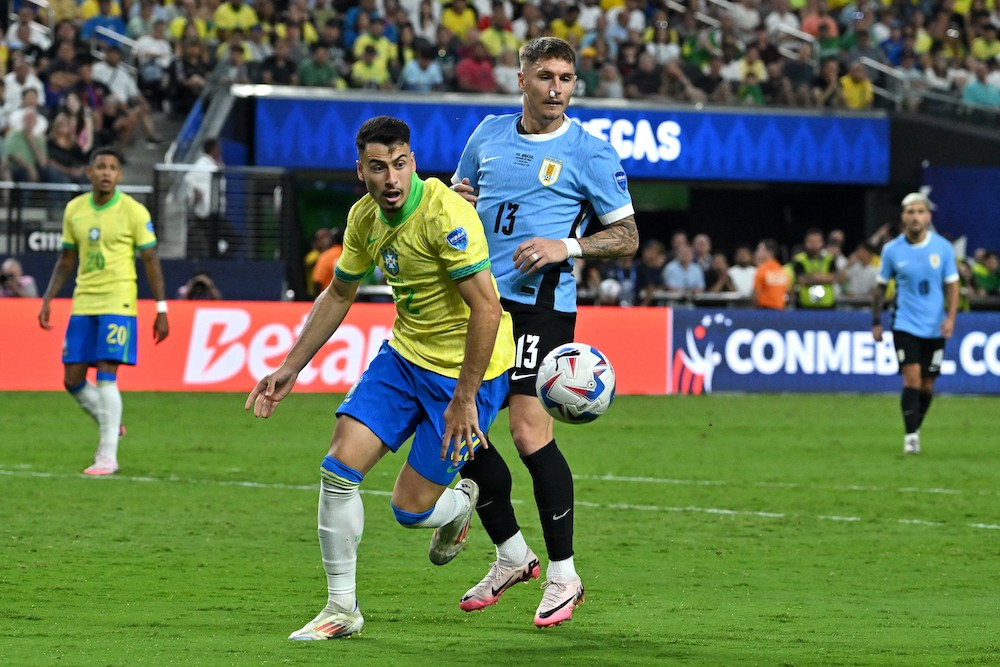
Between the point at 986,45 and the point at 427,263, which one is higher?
the point at 986,45

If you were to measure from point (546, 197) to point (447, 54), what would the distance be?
19380mm

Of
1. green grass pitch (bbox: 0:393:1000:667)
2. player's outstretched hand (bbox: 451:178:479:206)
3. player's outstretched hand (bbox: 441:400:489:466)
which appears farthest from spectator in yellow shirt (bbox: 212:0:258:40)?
player's outstretched hand (bbox: 441:400:489:466)

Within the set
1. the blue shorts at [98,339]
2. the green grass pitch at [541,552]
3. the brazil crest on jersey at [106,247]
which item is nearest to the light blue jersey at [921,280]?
the green grass pitch at [541,552]

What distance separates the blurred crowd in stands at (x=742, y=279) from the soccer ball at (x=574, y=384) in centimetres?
1686

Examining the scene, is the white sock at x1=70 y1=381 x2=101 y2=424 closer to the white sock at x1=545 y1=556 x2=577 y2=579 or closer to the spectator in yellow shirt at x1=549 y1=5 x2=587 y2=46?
A: the white sock at x1=545 y1=556 x2=577 y2=579

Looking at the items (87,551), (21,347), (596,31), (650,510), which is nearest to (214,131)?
(21,347)

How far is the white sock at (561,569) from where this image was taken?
677cm

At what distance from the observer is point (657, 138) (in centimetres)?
2670

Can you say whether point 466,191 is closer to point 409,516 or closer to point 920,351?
point 409,516

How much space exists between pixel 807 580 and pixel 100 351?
19.7 feet

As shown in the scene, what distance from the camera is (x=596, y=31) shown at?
90.2 ft

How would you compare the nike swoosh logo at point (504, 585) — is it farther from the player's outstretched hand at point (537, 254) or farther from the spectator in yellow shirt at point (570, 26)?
the spectator in yellow shirt at point (570, 26)

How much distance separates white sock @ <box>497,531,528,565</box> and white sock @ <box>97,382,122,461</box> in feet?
18.5

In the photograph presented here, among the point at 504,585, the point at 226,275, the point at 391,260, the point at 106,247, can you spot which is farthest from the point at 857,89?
the point at 391,260
